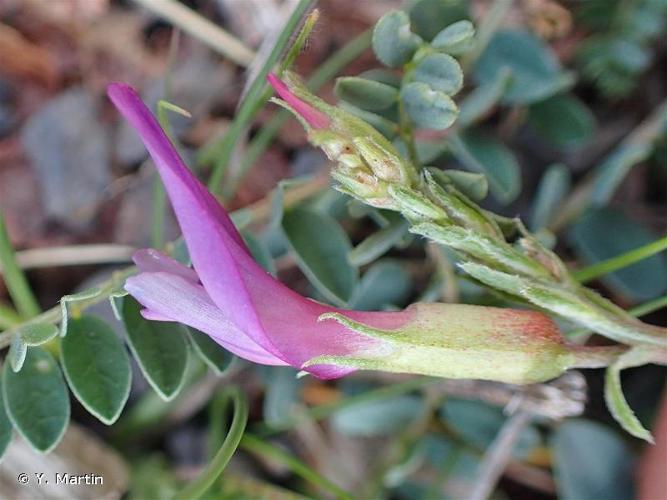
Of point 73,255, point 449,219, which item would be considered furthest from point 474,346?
point 73,255

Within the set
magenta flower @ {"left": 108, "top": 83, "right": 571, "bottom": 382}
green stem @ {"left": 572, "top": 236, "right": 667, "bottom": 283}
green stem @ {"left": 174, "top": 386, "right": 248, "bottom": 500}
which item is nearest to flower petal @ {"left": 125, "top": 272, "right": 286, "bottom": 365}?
magenta flower @ {"left": 108, "top": 83, "right": 571, "bottom": 382}

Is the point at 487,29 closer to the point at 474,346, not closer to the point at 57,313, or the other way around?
the point at 474,346

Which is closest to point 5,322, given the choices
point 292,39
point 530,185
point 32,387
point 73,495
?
point 32,387

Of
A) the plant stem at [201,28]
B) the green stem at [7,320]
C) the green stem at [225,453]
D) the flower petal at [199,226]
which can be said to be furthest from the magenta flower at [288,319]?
the plant stem at [201,28]

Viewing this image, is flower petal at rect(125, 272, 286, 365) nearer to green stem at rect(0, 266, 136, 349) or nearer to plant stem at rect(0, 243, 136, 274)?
green stem at rect(0, 266, 136, 349)

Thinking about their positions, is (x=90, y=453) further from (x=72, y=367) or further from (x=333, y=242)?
(x=333, y=242)

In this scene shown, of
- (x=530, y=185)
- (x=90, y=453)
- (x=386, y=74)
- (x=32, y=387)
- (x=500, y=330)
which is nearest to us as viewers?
(x=500, y=330)
